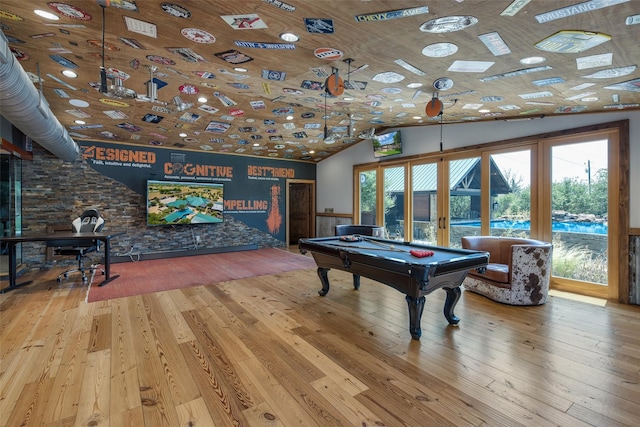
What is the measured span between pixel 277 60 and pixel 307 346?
2811 millimetres

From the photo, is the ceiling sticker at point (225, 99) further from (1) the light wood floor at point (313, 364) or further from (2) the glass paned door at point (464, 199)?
(2) the glass paned door at point (464, 199)

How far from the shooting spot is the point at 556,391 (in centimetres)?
210

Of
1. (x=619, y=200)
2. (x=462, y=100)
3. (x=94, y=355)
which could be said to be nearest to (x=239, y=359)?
(x=94, y=355)

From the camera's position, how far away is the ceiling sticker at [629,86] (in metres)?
3.03

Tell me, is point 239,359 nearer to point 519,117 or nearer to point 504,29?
point 504,29

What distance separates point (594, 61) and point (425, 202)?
412 cm

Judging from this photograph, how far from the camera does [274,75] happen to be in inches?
138

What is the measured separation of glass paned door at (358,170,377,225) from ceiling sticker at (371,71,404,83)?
438cm

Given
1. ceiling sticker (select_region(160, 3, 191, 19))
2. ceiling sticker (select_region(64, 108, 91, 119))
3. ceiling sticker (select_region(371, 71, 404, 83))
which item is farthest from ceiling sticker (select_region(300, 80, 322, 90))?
ceiling sticker (select_region(64, 108, 91, 119))

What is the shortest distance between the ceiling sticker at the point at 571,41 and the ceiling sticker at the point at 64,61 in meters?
4.59

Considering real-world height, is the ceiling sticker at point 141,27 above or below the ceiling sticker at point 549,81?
above

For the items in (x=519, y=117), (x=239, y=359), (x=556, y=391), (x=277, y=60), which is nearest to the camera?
(x=556, y=391)

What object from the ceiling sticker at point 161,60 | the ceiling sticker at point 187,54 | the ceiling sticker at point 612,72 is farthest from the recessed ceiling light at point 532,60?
the ceiling sticker at point 161,60

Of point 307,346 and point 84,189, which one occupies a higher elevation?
point 84,189
